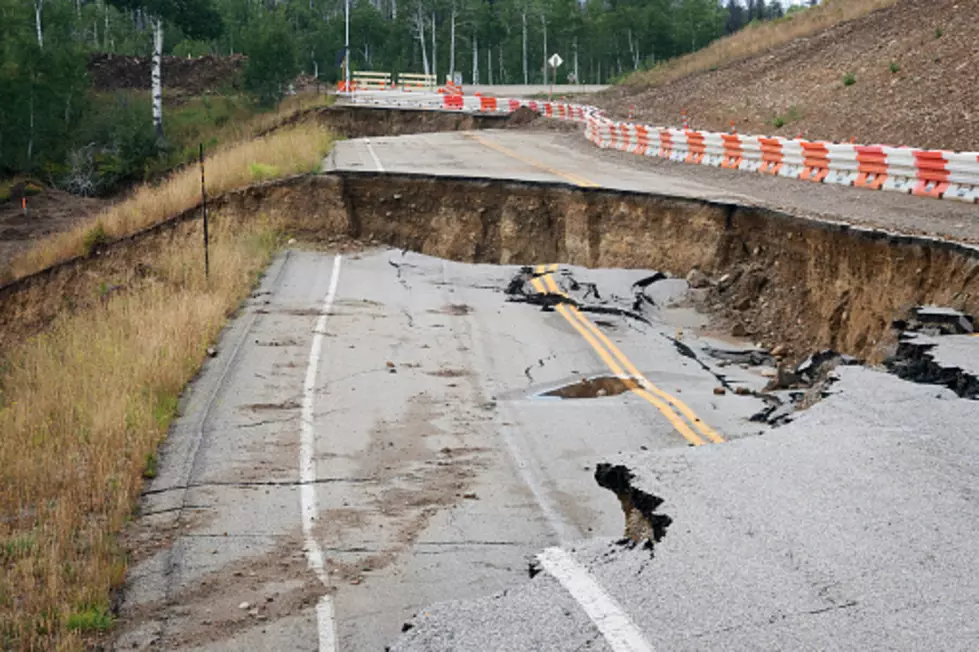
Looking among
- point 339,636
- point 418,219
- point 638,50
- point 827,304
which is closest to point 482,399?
point 339,636

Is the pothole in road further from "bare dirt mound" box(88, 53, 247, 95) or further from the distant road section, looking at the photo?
"bare dirt mound" box(88, 53, 247, 95)

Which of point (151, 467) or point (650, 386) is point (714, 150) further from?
point (151, 467)

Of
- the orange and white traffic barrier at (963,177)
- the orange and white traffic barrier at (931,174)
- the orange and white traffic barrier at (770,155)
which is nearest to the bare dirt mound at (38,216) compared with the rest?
the orange and white traffic barrier at (770,155)

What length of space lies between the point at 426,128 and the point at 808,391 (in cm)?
4511

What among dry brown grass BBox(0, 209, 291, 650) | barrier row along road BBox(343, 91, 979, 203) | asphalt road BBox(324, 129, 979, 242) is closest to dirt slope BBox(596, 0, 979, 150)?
barrier row along road BBox(343, 91, 979, 203)

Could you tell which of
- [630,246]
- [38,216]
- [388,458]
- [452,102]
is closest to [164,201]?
[630,246]

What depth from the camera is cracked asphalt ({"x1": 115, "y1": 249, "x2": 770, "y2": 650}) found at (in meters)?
6.87

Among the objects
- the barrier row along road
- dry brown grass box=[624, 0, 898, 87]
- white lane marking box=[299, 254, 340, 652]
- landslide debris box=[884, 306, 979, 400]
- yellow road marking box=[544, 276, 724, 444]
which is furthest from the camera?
dry brown grass box=[624, 0, 898, 87]

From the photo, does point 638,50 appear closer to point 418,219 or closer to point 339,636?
point 418,219

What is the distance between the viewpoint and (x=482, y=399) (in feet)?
38.4

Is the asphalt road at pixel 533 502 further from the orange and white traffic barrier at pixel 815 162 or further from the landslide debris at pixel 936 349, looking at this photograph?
the orange and white traffic barrier at pixel 815 162

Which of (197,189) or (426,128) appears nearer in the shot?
(197,189)

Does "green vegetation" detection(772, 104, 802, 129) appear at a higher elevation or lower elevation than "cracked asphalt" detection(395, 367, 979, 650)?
higher

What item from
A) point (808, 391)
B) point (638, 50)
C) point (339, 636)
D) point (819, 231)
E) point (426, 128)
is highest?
point (638, 50)
